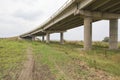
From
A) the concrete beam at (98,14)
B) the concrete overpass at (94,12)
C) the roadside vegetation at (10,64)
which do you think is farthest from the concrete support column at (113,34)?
the roadside vegetation at (10,64)

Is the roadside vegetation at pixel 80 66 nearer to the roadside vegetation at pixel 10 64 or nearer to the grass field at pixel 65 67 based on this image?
the grass field at pixel 65 67

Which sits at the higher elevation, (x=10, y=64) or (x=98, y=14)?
(x=98, y=14)

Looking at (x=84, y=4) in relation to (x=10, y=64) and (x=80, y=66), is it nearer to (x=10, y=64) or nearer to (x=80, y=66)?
(x=80, y=66)

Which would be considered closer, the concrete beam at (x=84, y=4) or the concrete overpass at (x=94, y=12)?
the concrete beam at (x=84, y=4)

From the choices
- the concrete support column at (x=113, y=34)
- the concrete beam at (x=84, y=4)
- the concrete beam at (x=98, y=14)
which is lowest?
the concrete support column at (x=113, y=34)

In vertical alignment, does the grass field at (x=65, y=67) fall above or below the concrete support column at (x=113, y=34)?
below

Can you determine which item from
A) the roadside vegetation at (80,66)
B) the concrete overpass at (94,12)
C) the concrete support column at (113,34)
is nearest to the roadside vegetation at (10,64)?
the roadside vegetation at (80,66)

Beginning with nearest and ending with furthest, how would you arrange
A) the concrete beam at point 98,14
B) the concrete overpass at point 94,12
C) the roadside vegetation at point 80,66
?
the roadside vegetation at point 80,66, the concrete overpass at point 94,12, the concrete beam at point 98,14

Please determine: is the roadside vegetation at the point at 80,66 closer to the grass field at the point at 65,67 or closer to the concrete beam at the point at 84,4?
the grass field at the point at 65,67

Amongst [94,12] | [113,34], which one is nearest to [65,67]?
[94,12]

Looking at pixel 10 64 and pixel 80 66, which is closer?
pixel 80 66

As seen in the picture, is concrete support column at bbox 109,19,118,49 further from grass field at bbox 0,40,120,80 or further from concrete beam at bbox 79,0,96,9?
grass field at bbox 0,40,120,80

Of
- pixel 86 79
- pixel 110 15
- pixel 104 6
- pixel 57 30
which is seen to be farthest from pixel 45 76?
pixel 57 30

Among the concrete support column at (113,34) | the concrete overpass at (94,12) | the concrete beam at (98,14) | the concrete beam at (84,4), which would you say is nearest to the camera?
the concrete beam at (84,4)
